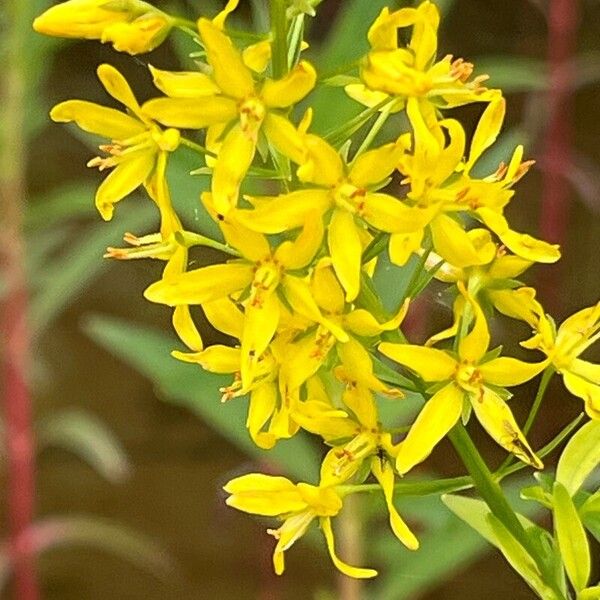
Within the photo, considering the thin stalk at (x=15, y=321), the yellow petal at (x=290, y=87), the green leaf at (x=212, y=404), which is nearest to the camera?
the yellow petal at (x=290, y=87)

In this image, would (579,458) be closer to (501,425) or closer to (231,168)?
(501,425)

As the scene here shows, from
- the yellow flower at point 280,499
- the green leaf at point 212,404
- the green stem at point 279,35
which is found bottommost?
the green leaf at point 212,404

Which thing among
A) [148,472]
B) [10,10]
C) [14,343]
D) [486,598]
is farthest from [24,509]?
[486,598]

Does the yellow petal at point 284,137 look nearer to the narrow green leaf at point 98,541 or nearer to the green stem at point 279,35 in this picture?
the green stem at point 279,35

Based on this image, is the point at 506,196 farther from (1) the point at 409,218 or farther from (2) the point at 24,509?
(2) the point at 24,509

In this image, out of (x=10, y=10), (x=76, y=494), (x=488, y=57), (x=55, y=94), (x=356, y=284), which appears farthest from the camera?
(x=76, y=494)

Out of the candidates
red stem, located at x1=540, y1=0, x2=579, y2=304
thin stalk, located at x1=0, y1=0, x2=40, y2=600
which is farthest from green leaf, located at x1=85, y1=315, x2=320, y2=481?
red stem, located at x1=540, y1=0, x2=579, y2=304

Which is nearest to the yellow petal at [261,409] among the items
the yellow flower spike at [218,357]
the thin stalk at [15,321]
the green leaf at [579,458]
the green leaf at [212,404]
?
the yellow flower spike at [218,357]
